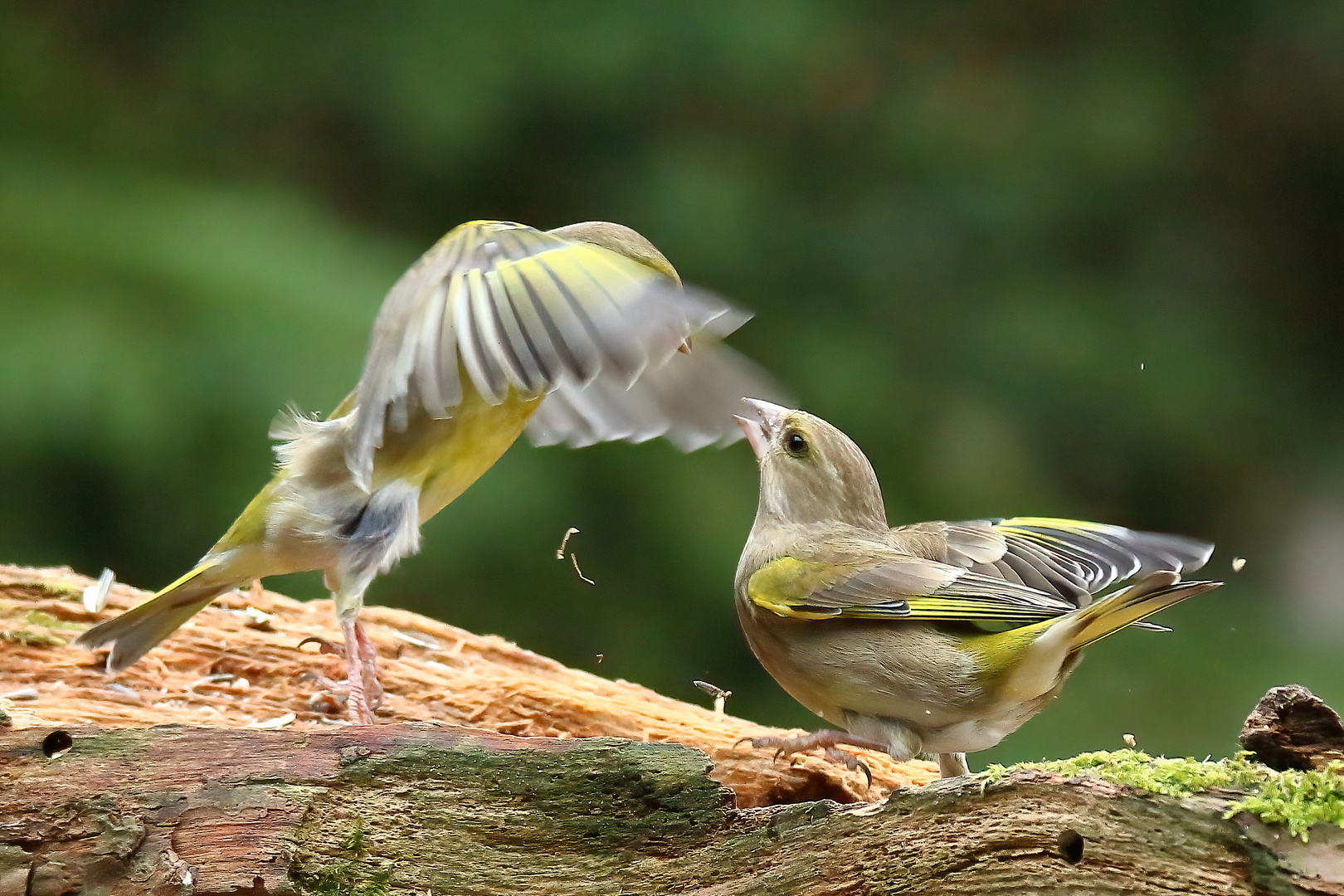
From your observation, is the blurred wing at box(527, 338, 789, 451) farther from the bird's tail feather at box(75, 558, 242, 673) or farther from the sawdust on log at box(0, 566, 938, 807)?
the bird's tail feather at box(75, 558, 242, 673)

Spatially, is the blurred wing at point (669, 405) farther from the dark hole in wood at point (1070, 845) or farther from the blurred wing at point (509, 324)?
the dark hole in wood at point (1070, 845)

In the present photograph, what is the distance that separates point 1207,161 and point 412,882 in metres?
7.52

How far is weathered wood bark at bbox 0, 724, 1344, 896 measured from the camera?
2617mm

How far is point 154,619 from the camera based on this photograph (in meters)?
3.75

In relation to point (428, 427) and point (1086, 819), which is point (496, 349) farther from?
point (1086, 819)

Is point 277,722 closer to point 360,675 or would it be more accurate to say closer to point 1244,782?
point 360,675

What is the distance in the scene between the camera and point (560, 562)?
672 cm

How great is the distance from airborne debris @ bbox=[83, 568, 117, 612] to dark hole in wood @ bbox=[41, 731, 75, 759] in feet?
4.66

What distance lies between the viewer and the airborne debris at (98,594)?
13.8 feet

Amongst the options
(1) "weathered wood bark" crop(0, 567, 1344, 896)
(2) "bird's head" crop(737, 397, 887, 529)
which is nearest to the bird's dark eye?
(2) "bird's head" crop(737, 397, 887, 529)

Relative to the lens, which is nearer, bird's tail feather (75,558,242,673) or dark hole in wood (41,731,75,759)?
dark hole in wood (41,731,75,759)

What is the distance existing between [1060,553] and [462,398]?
163 cm

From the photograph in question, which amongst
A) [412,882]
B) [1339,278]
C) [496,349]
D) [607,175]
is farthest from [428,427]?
[1339,278]

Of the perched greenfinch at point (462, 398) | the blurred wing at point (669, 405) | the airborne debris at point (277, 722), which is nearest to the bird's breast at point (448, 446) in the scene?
the perched greenfinch at point (462, 398)
